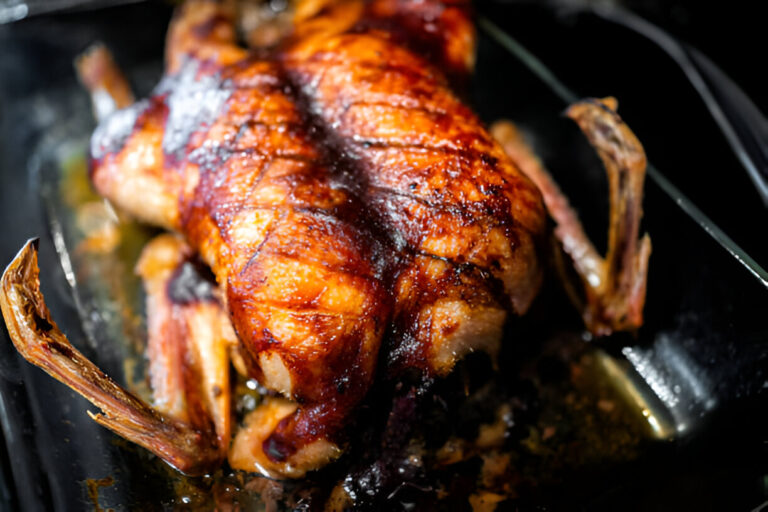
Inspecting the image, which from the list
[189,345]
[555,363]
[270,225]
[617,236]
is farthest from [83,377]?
[617,236]

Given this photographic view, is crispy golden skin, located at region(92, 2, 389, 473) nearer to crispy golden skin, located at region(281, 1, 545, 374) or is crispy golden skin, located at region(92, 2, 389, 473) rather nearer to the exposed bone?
crispy golden skin, located at region(281, 1, 545, 374)

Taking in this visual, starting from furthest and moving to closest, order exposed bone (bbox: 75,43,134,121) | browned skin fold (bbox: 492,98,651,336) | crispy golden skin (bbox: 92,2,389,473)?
exposed bone (bbox: 75,43,134,121) < browned skin fold (bbox: 492,98,651,336) < crispy golden skin (bbox: 92,2,389,473)

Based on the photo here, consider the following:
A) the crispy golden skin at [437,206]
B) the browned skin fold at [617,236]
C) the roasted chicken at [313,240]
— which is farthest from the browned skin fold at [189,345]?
the browned skin fold at [617,236]

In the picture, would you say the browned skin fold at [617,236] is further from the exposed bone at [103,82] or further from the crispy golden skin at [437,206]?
the exposed bone at [103,82]

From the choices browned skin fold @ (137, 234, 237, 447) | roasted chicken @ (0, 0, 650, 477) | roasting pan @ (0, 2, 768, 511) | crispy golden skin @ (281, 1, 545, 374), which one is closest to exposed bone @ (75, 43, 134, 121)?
roasting pan @ (0, 2, 768, 511)

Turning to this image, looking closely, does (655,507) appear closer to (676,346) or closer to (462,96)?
(676,346)

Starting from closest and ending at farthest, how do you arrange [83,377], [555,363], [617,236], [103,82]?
[83,377] < [617,236] < [555,363] < [103,82]

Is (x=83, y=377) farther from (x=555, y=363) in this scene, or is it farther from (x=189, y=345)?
(x=555, y=363)
